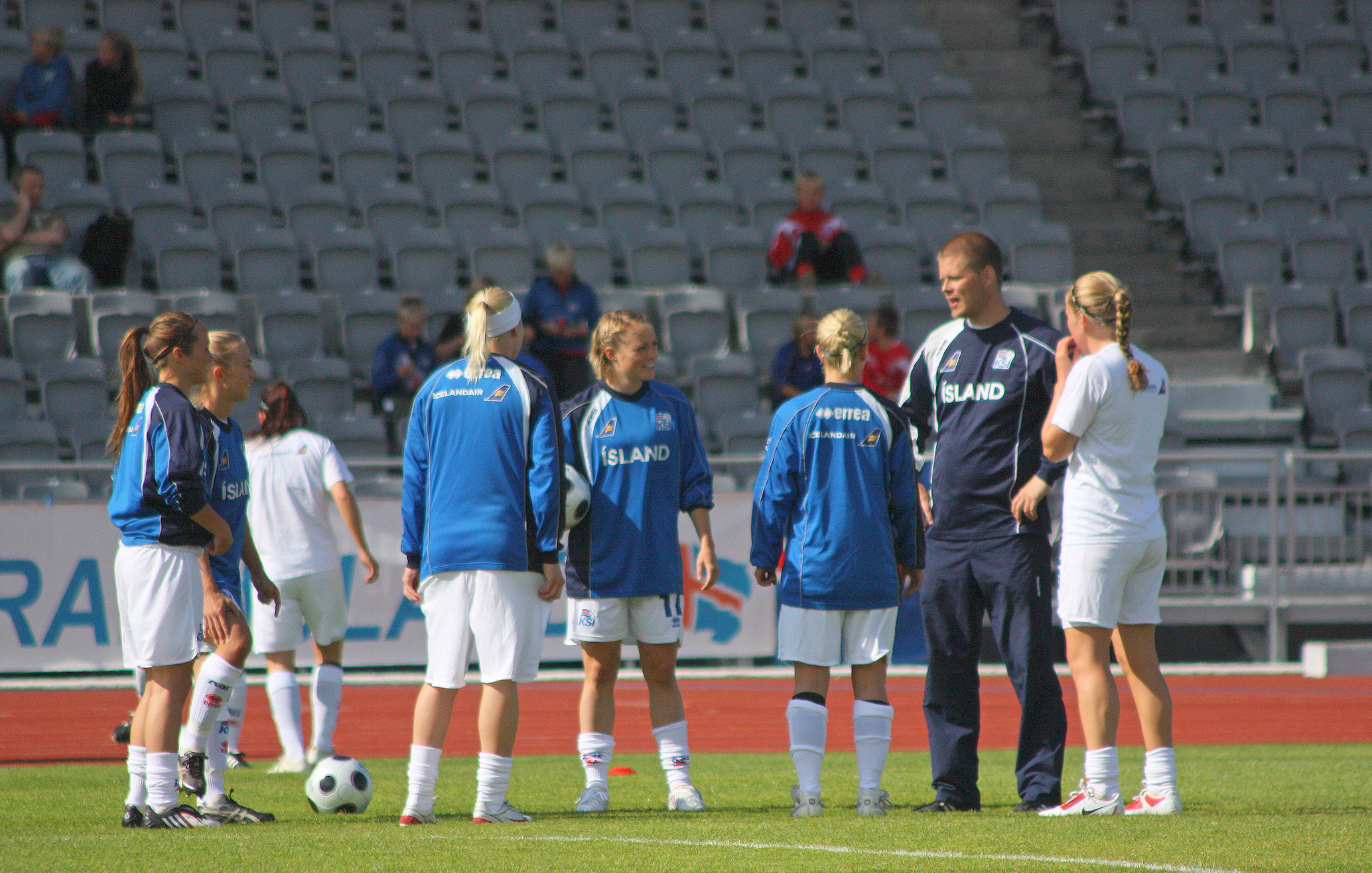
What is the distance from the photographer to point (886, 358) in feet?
43.5

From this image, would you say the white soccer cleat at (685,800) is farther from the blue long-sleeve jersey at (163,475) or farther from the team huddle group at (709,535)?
the blue long-sleeve jersey at (163,475)

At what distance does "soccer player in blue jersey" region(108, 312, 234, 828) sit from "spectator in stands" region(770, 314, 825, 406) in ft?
24.7

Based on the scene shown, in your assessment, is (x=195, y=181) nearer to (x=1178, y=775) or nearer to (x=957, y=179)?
(x=957, y=179)

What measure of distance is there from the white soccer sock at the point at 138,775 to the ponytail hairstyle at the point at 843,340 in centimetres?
312

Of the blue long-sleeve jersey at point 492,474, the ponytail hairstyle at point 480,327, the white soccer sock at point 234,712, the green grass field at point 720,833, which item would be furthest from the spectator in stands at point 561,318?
the blue long-sleeve jersey at point 492,474

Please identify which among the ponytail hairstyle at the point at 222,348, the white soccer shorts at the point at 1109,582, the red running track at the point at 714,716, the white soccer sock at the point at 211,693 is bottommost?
the red running track at the point at 714,716

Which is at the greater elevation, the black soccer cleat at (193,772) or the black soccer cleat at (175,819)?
the black soccer cleat at (193,772)

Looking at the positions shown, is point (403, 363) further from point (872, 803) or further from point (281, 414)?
point (872, 803)

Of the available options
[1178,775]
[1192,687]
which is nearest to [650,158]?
[1192,687]

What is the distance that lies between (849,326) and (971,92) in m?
14.1

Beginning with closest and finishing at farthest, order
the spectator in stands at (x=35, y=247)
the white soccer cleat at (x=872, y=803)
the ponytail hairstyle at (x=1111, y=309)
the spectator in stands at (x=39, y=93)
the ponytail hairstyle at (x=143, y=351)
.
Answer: the ponytail hairstyle at (x=1111, y=309)
the ponytail hairstyle at (x=143, y=351)
the white soccer cleat at (x=872, y=803)
the spectator in stands at (x=35, y=247)
the spectator in stands at (x=39, y=93)

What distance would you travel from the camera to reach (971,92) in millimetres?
19391

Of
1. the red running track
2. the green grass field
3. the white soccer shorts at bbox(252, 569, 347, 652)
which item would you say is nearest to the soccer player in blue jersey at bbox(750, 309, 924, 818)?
the green grass field

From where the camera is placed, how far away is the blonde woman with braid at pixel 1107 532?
5773mm
